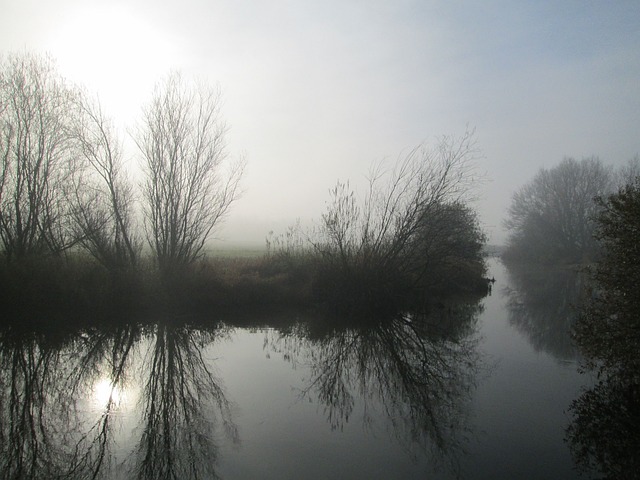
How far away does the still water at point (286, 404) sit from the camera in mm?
4605

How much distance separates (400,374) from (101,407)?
5203mm

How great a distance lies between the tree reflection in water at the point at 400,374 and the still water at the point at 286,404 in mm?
35

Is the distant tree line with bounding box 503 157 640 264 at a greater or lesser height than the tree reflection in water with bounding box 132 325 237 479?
greater

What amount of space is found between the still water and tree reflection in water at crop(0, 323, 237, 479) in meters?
0.03

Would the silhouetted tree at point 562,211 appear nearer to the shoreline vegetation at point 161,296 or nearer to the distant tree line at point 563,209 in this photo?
the distant tree line at point 563,209

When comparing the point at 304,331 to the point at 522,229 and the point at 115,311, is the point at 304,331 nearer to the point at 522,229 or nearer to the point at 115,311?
the point at 115,311

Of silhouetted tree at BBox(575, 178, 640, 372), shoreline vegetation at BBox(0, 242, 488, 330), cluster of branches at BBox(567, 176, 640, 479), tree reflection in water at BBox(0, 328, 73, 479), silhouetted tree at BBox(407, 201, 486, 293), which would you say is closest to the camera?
tree reflection in water at BBox(0, 328, 73, 479)

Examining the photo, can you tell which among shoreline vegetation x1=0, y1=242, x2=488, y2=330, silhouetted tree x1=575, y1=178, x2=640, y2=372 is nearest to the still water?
silhouetted tree x1=575, y1=178, x2=640, y2=372

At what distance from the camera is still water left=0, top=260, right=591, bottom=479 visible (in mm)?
4605

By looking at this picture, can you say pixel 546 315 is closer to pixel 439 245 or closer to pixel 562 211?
pixel 439 245

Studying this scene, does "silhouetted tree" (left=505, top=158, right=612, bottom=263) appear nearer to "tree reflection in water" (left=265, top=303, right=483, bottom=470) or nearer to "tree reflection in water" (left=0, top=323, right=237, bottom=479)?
"tree reflection in water" (left=265, top=303, right=483, bottom=470)

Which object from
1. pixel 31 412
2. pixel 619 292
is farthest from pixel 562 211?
pixel 31 412

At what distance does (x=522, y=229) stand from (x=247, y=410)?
54788mm

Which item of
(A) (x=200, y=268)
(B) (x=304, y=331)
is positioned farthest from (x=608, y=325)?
(A) (x=200, y=268)
